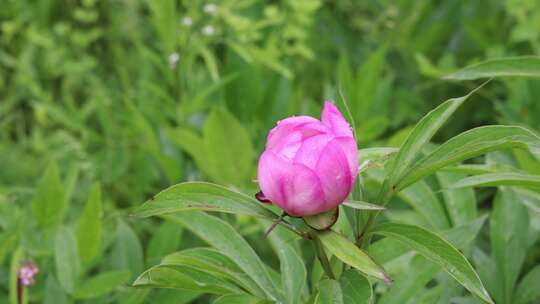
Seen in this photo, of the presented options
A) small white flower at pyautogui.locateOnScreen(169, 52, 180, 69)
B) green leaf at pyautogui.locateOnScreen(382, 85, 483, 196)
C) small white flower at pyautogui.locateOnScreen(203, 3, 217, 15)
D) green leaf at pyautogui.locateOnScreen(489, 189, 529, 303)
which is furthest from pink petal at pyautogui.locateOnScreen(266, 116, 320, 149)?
small white flower at pyautogui.locateOnScreen(203, 3, 217, 15)

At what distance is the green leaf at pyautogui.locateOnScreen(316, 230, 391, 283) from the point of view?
2.15 ft

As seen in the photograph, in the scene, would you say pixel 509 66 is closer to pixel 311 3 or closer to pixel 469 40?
pixel 311 3

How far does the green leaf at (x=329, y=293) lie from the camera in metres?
0.70

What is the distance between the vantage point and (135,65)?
2338 mm

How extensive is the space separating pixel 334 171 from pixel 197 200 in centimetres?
13

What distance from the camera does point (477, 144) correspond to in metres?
0.68

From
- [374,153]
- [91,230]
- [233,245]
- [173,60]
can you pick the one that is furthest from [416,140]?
[173,60]

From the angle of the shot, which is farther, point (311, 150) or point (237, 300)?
point (237, 300)

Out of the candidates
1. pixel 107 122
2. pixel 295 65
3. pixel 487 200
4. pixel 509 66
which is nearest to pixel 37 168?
pixel 107 122

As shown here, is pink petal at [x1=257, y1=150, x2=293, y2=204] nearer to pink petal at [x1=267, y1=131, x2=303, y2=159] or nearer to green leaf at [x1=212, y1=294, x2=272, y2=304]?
pink petal at [x1=267, y1=131, x2=303, y2=159]

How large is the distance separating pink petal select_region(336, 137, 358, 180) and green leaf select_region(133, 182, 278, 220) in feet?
0.29

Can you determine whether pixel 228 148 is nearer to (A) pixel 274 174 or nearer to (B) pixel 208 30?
(B) pixel 208 30

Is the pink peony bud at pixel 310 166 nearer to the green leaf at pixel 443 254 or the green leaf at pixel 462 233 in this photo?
the green leaf at pixel 443 254

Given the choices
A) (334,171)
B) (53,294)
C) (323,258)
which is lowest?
(53,294)
